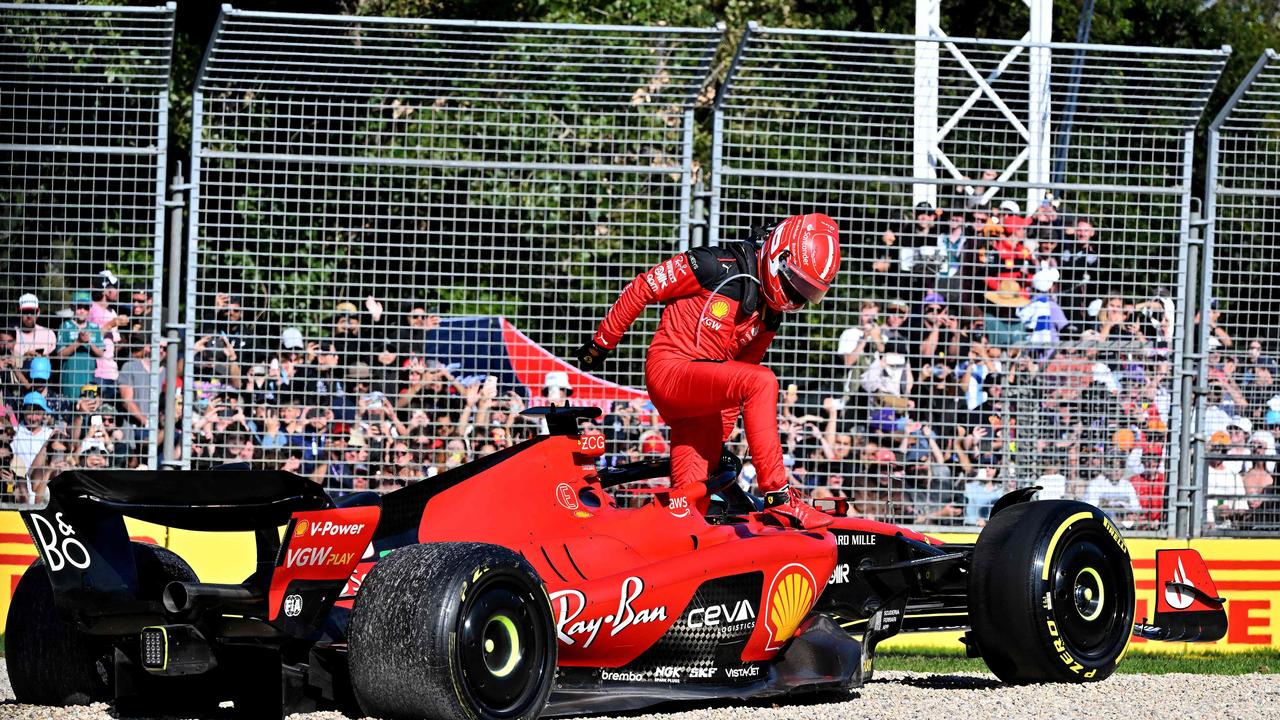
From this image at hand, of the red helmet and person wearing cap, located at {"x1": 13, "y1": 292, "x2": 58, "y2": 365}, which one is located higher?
the red helmet

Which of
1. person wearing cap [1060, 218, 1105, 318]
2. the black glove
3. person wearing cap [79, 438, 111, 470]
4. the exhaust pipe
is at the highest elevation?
person wearing cap [1060, 218, 1105, 318]

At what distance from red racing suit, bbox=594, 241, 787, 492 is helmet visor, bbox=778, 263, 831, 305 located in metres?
0.14

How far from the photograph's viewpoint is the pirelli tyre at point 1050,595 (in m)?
7.67

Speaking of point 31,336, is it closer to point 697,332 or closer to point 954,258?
point 697,332

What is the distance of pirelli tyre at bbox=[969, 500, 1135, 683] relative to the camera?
302 inches

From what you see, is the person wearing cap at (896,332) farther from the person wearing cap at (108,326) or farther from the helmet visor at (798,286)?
the person wearing cap at (108,326)

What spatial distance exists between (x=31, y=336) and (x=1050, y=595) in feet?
21.4

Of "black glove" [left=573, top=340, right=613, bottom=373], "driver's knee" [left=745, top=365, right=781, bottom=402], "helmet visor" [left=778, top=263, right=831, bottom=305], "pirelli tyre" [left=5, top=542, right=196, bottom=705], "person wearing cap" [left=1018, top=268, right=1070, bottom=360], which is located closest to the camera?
"pirelli tyre" [left=5, top=542, right=196, bottom=705]

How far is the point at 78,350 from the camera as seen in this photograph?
10320 mm

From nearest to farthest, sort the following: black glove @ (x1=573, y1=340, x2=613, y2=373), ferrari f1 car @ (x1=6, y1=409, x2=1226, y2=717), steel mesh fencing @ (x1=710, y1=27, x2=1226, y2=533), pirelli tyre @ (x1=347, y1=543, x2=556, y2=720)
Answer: pirelli tyre @ (x1=347, y1=543, x2=556, y2=720) → ferrari f1 car @ (x1=6, y1=409, x2=1226, y2=717) → black glove @ (x1=573, y1=340, x2=613, y2=373) → steel mesh fencing @ (x1=710, y1=27, x2=1226, y2=533)

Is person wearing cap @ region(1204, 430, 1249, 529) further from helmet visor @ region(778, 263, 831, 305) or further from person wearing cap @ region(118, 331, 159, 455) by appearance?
person wearing cap @ region(118, 331, 159, 455)

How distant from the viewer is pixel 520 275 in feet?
35.0

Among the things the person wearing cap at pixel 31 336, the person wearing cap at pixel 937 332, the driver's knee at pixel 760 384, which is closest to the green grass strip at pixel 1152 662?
the person wearing cap at pixel 937 332

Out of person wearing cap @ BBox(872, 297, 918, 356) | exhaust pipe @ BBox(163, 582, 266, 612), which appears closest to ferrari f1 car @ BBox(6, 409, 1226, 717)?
exhaust pipe @ BBox(163, 582, 266, 612)
